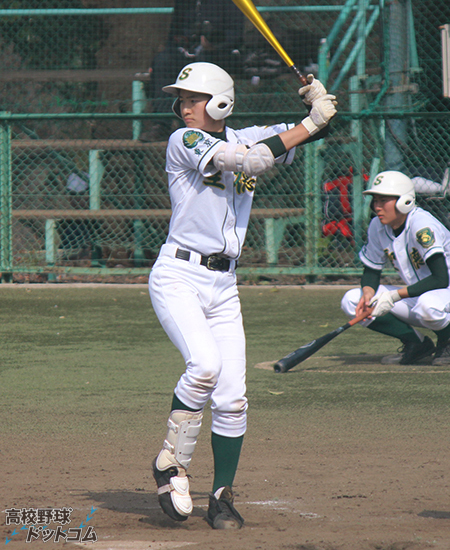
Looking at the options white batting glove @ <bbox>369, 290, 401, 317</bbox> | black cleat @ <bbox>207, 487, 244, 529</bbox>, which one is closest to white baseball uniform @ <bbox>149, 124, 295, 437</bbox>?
black cleat @ <bbox>207, 487, 244, 529</bbox>

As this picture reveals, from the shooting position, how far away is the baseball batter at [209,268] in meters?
3.09

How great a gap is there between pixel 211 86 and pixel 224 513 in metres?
1.65

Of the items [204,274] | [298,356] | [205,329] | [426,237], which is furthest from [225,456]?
[426,237]

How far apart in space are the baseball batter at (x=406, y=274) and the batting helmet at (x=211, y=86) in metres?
2.68

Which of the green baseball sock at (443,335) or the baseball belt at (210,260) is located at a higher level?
the baseball belt at (210,260)

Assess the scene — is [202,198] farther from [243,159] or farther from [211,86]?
[211,86]

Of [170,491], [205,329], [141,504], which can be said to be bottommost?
[141,504]

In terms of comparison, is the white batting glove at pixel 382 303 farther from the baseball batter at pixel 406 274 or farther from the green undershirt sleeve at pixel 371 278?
the green undershirt sleeve at pixel 371 278

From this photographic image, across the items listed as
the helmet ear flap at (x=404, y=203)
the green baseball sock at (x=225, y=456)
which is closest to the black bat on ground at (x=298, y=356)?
the helmet ear flap at (x=404, y=203)

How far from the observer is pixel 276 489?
135 inches

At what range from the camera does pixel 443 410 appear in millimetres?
4707

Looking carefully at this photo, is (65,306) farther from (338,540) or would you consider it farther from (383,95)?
(338,540)

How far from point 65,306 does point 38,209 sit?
82.3 inches

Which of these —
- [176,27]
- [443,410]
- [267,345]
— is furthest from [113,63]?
[443,410]
